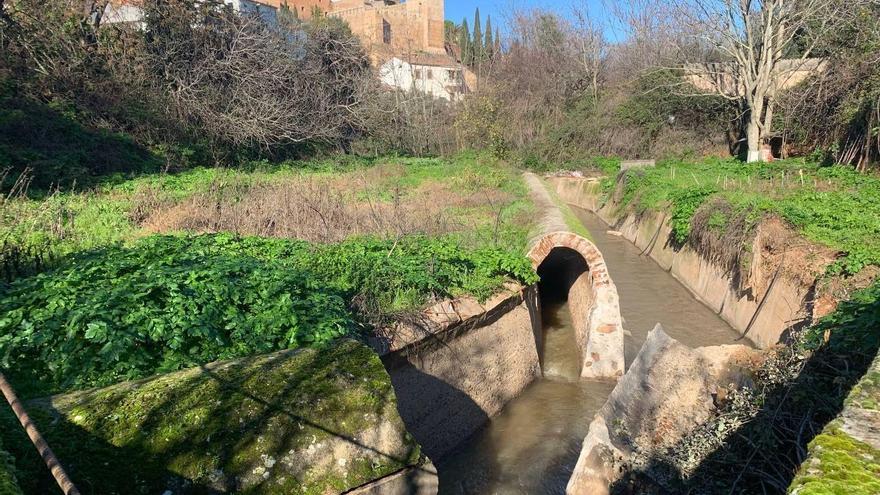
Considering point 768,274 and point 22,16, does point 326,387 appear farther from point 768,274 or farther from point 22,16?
point 22,16

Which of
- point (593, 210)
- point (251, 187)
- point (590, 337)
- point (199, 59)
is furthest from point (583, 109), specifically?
point (590, 337)

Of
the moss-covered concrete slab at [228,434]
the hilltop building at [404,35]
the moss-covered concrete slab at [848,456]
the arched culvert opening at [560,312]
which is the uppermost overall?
the hilltop building at [404,35]

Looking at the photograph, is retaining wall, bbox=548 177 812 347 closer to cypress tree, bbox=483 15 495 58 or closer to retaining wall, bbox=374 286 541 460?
retaining wall, bbox=374 286 541 460

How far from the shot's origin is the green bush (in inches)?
161

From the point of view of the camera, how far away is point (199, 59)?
20.1 meters

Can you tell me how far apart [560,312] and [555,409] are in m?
3.88

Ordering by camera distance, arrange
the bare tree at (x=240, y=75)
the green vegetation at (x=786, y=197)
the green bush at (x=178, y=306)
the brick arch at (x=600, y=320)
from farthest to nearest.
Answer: the bare tree at (x=240, y=75), the brick arch at (x=600, y=320), the green vegetation at (x=786, y=197), the green bush at (x=178, y=306)

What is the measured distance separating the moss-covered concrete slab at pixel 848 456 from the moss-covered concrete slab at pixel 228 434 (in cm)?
230

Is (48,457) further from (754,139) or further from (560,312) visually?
(754,139)

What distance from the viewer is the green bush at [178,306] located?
4098 mm

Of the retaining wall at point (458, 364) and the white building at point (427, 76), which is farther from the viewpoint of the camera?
the white building at point (427, 76)

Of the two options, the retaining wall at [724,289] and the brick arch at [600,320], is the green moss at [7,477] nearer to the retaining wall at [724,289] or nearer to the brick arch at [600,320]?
the brick arch at [600,320]

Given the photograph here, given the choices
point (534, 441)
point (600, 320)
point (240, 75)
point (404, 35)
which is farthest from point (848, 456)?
→ point (404, 35)

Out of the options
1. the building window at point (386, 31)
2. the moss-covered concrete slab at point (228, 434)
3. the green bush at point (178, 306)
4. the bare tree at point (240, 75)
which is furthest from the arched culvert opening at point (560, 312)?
the building window at point (386, 31)
